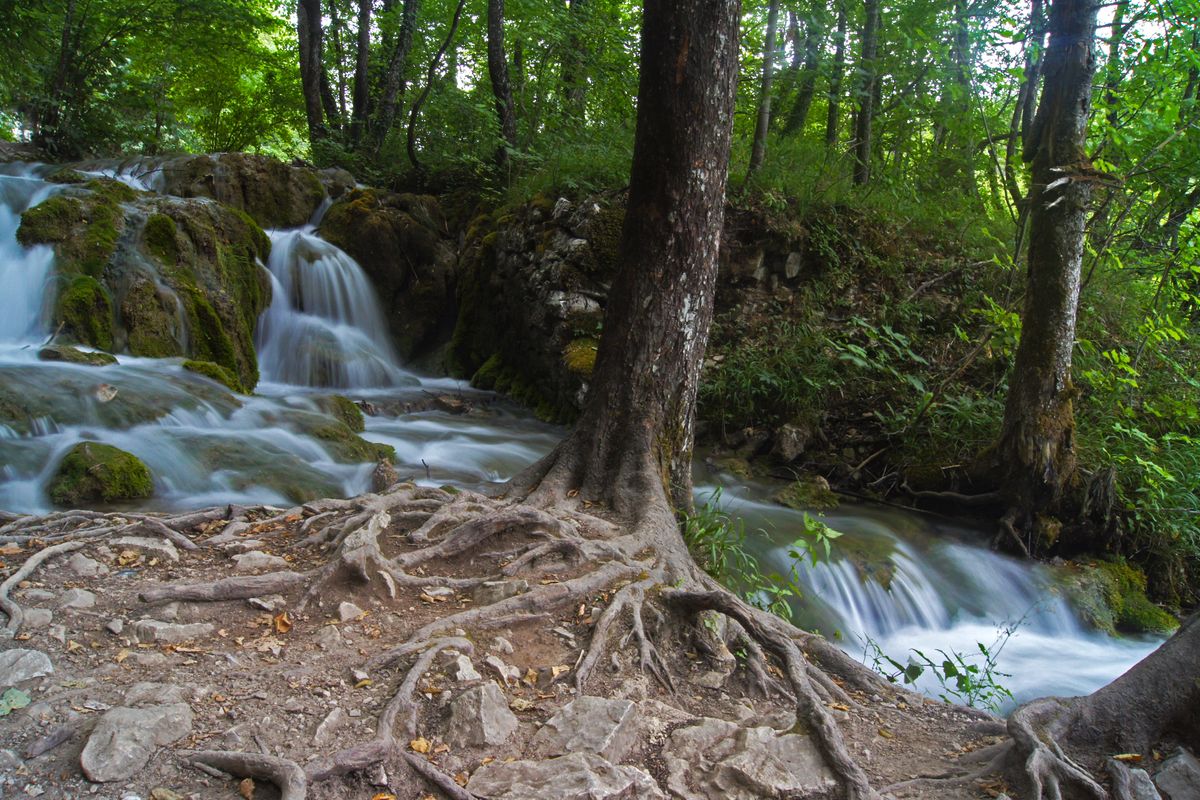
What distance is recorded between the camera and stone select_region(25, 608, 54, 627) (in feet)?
9.74

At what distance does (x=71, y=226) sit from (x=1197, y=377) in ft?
43.0

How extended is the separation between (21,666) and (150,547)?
1.41 meters

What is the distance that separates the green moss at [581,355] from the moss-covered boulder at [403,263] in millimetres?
3704

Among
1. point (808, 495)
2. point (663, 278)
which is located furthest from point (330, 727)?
point (808, 495)

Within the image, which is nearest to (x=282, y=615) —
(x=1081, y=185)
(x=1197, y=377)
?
(x=1081, y=185)

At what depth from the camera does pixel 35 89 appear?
12977mm

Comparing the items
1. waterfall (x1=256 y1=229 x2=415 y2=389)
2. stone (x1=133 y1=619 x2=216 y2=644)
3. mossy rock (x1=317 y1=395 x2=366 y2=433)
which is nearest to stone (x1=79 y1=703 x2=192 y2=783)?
stone (x1=133 y1=619 x2=216 y2=644)

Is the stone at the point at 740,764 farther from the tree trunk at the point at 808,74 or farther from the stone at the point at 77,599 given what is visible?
the tree trunk at the point at 808,74

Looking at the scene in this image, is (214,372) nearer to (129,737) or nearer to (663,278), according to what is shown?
(663,278)

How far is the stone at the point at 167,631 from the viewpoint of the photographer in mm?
3000

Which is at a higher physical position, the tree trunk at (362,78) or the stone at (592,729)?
the tree trunk at (362,78)

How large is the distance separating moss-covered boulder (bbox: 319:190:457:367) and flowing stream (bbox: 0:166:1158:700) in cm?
375

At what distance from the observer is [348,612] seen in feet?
11.0

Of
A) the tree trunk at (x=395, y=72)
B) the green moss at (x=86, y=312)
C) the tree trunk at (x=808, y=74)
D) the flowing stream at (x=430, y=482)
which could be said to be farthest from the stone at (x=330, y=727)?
the tree trunk at (x=395, y=72)
